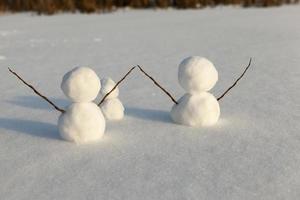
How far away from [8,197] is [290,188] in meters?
0.87

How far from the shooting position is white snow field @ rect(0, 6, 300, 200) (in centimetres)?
154

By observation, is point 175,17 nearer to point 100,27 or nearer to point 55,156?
point 100,27

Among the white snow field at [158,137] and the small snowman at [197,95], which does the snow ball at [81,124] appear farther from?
the small snowman at [197,95]

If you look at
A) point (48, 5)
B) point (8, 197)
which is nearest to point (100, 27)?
point (48, 5)

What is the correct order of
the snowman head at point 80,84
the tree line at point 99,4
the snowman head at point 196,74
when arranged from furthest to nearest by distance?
the tree line at point 99,4 → the snowman head at point 196,74 → the snowman head at point 80,84

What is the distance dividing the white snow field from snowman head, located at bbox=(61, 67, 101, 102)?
203 mm

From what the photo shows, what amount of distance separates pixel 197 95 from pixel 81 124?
0.54 m

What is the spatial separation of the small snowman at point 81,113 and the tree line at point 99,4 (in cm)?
759

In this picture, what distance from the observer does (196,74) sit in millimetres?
2066

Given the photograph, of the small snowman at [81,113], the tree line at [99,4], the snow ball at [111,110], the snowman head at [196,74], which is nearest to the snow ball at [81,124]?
the small snowman at [81,113]

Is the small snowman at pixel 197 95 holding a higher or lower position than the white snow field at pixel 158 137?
higher

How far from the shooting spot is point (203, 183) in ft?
5.08

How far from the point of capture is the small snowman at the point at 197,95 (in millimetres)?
2078

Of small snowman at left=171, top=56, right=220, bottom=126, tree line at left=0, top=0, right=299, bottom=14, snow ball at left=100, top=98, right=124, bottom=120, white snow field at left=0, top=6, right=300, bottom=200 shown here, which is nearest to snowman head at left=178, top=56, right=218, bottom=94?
small snowman at left=171, top=56, right=220, bottom=126
